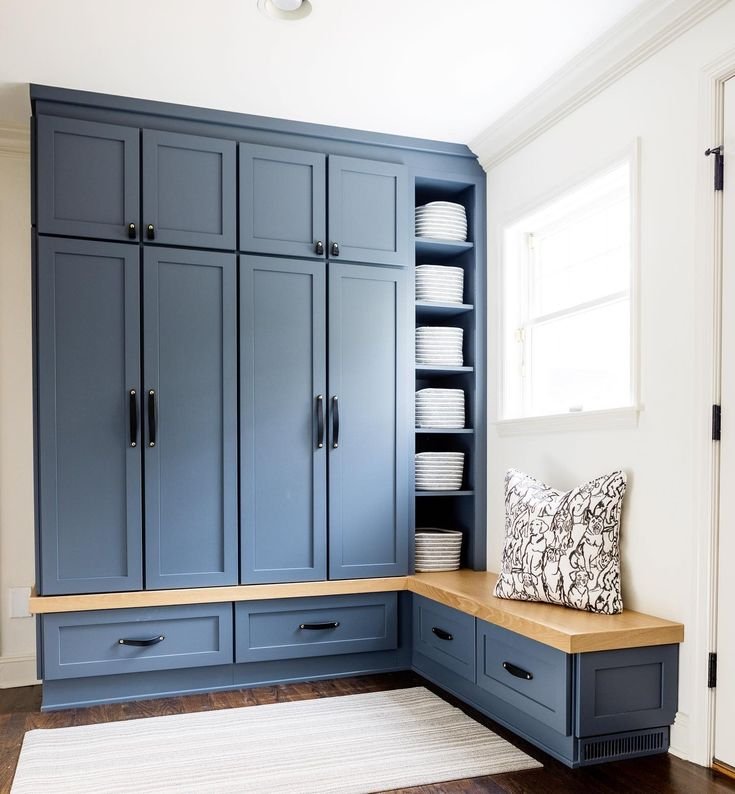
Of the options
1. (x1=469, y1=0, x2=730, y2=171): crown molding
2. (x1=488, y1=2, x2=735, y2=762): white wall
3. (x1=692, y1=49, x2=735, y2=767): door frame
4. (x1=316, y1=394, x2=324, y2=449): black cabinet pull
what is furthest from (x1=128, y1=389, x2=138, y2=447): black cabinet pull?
(x1=692, y1=49, x2=735, y2=767): door frame

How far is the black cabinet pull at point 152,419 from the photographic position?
130 inches

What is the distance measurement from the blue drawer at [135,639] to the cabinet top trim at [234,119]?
202 centimetres

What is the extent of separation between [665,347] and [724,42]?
3.08ft

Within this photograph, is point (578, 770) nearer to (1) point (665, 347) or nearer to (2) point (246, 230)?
(1) point (665, 347)

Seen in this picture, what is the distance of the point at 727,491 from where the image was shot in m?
2.46

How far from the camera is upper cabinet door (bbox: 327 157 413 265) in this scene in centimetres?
364

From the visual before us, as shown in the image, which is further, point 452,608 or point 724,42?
point 452,608

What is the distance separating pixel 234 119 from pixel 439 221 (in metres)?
1.05

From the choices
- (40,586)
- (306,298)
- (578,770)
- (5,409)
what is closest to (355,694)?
(578,770)

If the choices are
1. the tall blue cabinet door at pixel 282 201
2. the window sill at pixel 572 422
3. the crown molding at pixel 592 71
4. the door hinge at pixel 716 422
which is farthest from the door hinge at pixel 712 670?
the tall blue cabinet door at pixel 282 201

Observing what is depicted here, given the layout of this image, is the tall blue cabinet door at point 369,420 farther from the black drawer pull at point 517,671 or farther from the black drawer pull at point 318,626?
the black drawer pull at point 517,671

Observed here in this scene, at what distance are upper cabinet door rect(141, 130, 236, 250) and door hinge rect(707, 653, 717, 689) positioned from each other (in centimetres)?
236

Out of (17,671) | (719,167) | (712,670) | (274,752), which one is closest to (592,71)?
(719,167)

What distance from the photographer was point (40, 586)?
3.17 meters
